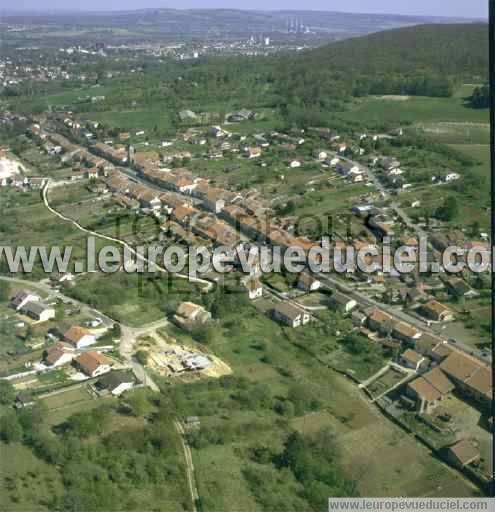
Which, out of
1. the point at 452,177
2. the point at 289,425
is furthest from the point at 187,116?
the point at 289,425

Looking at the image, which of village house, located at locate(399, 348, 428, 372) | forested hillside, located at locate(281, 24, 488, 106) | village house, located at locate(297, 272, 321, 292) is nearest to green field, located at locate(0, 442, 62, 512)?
village house, located at locate(399, 348, 428, 372)

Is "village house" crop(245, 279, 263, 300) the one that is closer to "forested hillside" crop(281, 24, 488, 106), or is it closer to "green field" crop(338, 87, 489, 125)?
"green field" crop(338, 87, 489, 125)

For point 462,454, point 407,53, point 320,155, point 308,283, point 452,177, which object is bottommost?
point 462,454

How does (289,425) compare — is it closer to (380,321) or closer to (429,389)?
(429,389)

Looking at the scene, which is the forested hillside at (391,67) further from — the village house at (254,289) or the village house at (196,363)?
the village house at (196,363)

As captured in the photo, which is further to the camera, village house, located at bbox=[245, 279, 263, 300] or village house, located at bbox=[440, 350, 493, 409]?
village house, located at bbox=[245, 279, 263, 300]

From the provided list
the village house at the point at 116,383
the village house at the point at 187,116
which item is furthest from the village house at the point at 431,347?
the village house at the point at 187,116
